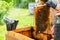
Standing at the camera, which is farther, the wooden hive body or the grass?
the grass

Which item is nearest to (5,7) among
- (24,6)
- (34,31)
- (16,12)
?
(16,12)

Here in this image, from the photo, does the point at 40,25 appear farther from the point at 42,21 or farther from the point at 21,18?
the point at 21,18

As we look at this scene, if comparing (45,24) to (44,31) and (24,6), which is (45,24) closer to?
(44,31)

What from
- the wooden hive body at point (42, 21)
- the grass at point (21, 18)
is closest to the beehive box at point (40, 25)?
the wooden hive body at point (42, 21)

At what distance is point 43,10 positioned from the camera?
173 centimetres

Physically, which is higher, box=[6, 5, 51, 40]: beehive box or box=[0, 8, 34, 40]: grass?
box=[6, 5, 51, 40]: beehive box

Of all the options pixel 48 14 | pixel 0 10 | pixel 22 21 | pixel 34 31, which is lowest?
pixel 22 21

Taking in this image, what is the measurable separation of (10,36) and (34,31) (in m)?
0.35

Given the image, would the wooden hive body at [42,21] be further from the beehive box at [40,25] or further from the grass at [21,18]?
the grass at [21,18]

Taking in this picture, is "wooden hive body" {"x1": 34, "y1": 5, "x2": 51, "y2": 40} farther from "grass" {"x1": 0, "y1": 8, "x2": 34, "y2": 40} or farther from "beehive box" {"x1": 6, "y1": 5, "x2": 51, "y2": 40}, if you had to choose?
"grass" {"x1": 0, "y1": 8, "x2": 34, "y2": 40}

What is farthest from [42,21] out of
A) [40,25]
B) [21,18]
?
[21,18]

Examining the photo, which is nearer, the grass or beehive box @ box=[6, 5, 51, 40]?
beehive box @ box=[6, 5, 51, 40]

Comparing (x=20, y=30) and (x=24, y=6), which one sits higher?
(x=20, y=30)

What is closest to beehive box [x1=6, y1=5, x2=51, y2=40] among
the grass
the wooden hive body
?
the wooden hive body
